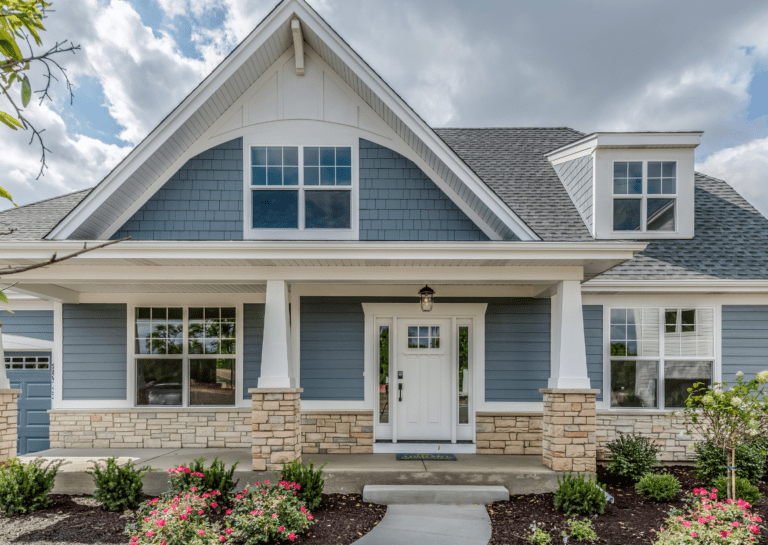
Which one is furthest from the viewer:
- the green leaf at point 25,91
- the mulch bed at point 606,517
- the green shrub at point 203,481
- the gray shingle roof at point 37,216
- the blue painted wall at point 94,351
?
the gray shingle roof at point 37,216

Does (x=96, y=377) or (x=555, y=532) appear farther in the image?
(x=96, y=377)

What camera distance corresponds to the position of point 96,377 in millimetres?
8078

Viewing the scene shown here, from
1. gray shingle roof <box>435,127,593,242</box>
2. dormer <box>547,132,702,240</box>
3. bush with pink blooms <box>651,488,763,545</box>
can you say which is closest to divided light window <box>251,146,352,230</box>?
gray shingle roof <box>435,127,593,242</box>

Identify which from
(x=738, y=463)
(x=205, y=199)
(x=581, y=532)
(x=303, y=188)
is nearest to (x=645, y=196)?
(x=738, y=463)

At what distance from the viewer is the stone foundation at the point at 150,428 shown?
7906 millimetres

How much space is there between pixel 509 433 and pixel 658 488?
2240 millimetres

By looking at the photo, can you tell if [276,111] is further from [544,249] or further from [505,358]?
[505,358]

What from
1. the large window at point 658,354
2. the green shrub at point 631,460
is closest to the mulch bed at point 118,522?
the green shrub at point 631,460

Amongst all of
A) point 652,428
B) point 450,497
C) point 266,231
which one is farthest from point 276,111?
point 652,428

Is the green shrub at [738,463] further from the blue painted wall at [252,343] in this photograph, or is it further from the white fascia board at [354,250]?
the blue painted wall at [252,343]

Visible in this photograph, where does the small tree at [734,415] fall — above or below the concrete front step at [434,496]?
above

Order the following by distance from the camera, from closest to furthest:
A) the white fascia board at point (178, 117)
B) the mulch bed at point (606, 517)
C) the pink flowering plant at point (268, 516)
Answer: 1. the pink flowering plant at point (268, 516)
2. the mulch bed at point (606, 517)
3. the white fascia board at point (178, 117)

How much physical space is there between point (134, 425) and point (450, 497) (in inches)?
208

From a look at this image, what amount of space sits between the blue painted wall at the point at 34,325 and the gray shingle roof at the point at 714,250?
371 inches
